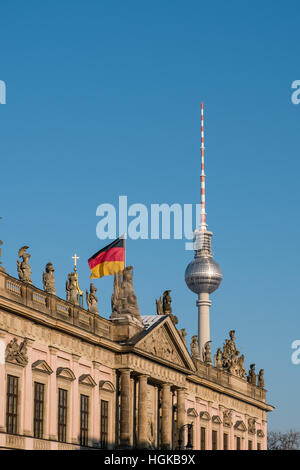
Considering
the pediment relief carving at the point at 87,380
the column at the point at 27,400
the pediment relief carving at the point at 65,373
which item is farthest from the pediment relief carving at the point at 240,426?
the column at the point at 27,400

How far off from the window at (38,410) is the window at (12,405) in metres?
2.66

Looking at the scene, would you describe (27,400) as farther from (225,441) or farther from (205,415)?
(225,441)

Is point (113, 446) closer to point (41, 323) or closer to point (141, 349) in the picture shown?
point (141, 349)

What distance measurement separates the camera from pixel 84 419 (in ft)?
235

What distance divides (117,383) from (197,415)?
19.0 meters

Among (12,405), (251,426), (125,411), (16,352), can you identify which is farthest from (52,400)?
(251,426)

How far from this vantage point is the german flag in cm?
7638

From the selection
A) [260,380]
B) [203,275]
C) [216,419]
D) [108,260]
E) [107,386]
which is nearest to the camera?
[107,386]

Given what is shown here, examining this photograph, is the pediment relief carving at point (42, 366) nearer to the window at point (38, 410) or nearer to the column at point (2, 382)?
the window at point (38, 410)

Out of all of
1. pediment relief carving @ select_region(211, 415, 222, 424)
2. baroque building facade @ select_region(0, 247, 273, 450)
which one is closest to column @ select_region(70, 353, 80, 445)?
baroque building facade @ select_region(0, 247, 273, 450)

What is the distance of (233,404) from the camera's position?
105188mm

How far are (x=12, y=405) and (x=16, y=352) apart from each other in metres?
3.15

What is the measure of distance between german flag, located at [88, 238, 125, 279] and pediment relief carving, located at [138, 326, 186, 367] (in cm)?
598
